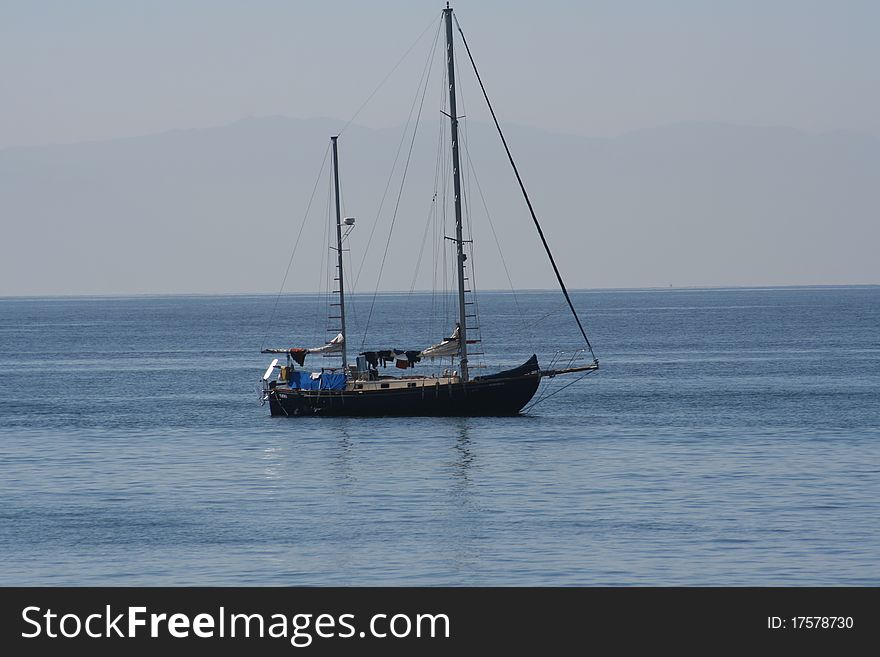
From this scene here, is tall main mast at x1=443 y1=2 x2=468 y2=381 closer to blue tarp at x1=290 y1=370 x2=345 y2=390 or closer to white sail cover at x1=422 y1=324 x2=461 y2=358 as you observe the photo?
white sail cover at x1=422 y1=324 x2=461 y2=358

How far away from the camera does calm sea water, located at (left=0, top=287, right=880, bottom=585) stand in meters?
40.1

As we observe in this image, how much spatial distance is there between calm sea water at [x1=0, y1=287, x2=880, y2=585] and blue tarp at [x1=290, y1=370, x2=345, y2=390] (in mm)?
1990

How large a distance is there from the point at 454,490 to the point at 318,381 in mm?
27095

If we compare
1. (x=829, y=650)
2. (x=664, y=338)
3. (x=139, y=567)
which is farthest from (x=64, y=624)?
(x=664, y=338)

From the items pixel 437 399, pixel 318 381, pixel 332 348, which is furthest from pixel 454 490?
pixel 332 348

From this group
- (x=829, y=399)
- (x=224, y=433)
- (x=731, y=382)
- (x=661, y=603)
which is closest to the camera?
(x=661, y=603)

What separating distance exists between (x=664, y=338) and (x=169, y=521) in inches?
5427

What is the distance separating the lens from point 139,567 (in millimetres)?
40375

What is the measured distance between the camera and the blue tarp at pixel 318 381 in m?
78.4

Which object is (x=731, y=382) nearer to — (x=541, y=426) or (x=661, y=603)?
(x=541, y=426)

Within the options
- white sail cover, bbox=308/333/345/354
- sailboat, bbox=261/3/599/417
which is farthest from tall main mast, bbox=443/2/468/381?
white sail cover, bbox=308/333/345/354

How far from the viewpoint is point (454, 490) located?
53656mm

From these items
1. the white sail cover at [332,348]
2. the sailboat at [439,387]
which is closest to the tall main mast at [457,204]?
the sailboat at [439,387]

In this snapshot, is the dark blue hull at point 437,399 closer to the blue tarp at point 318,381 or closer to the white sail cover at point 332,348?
the blue tarp at point 318,381
